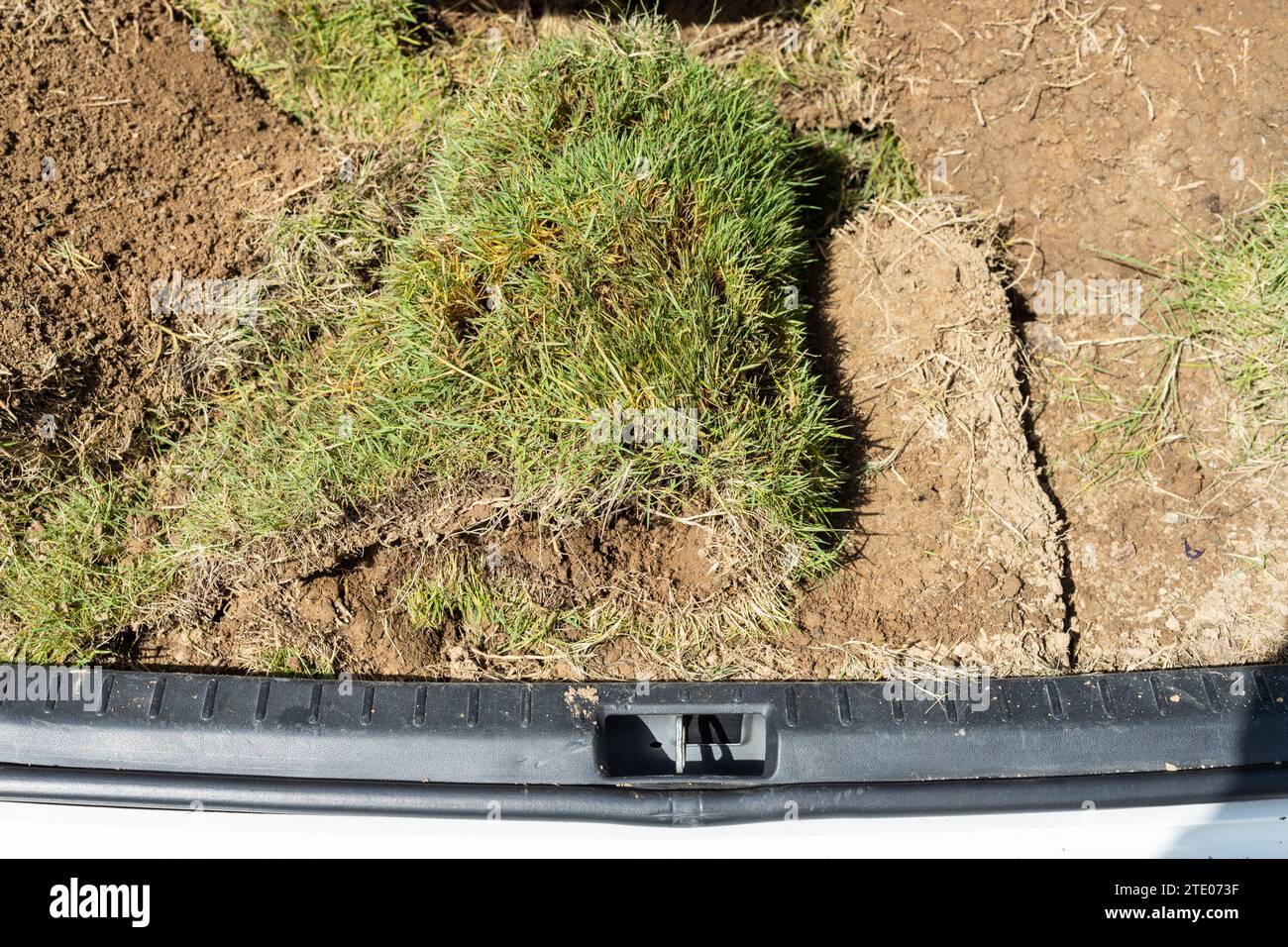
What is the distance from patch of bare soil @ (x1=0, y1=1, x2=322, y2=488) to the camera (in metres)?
2.45

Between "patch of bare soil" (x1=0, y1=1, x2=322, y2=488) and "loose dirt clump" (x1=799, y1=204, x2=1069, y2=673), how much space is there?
1734 mm

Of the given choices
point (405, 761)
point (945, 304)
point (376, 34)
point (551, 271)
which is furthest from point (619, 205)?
point (405, 761)

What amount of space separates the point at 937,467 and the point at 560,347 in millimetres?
1034

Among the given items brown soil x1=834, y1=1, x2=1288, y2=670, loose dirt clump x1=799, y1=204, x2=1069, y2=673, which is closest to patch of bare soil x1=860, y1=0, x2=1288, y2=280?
brown soil x1=834, y1=1, x2=1288, y2=670

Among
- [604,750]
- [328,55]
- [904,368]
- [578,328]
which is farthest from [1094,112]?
[328,55]

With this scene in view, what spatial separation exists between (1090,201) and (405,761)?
2377 mm

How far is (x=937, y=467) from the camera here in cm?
244

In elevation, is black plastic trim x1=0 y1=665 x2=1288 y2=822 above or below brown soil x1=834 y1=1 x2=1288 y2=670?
below

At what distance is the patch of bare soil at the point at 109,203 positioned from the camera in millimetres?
2453

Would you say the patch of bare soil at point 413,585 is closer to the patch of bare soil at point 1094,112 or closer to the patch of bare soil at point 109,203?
the patch of bare soil at point 109,203

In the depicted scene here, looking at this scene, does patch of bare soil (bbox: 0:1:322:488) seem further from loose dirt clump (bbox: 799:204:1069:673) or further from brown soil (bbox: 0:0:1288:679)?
loose dirt clump (bbox: 799:204:1069:673)

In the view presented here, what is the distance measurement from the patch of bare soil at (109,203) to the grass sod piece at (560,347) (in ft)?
0.66

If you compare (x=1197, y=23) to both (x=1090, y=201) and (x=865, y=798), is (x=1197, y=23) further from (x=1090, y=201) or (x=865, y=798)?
(x=865, y=798)

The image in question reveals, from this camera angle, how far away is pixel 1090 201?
2.68m
